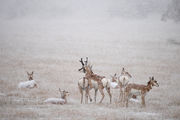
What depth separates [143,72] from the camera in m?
23.1

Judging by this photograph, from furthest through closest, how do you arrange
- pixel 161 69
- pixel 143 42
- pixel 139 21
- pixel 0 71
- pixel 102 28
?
pixel 139 21, pixel 102 28, pixel 143 42, pixel 161 69, pixel 0 71

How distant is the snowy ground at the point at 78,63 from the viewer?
1132cm

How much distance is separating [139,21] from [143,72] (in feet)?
116

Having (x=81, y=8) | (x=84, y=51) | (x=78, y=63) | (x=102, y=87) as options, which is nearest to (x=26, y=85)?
(x=102, y=87)

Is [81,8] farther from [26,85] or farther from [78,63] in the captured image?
[26,85]

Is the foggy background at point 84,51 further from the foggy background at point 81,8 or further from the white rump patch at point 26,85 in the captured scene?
the white rump patch at point 26,85

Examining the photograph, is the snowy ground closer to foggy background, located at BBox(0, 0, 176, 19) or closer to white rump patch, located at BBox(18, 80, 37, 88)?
white rump patch, located at BBox(18, 80, 37, 88)

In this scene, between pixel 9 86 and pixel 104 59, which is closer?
pixel 9 86

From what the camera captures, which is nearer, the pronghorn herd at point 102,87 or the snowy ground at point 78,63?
the snowy ground at point 78,63

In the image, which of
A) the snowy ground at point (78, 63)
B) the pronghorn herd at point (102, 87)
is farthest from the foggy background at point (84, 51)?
the pronghorn herd at point (102, 87)

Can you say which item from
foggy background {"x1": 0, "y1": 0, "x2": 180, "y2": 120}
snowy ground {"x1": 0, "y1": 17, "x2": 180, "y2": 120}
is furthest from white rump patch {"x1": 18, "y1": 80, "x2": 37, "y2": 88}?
foggy background {"x1": 0, "y1": 0, "x2": 180, "y2": 120}

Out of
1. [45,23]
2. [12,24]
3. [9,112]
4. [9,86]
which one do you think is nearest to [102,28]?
[45,23]

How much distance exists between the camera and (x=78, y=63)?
26.8 metres

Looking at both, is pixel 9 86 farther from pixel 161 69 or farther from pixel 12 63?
pixel 161 69
